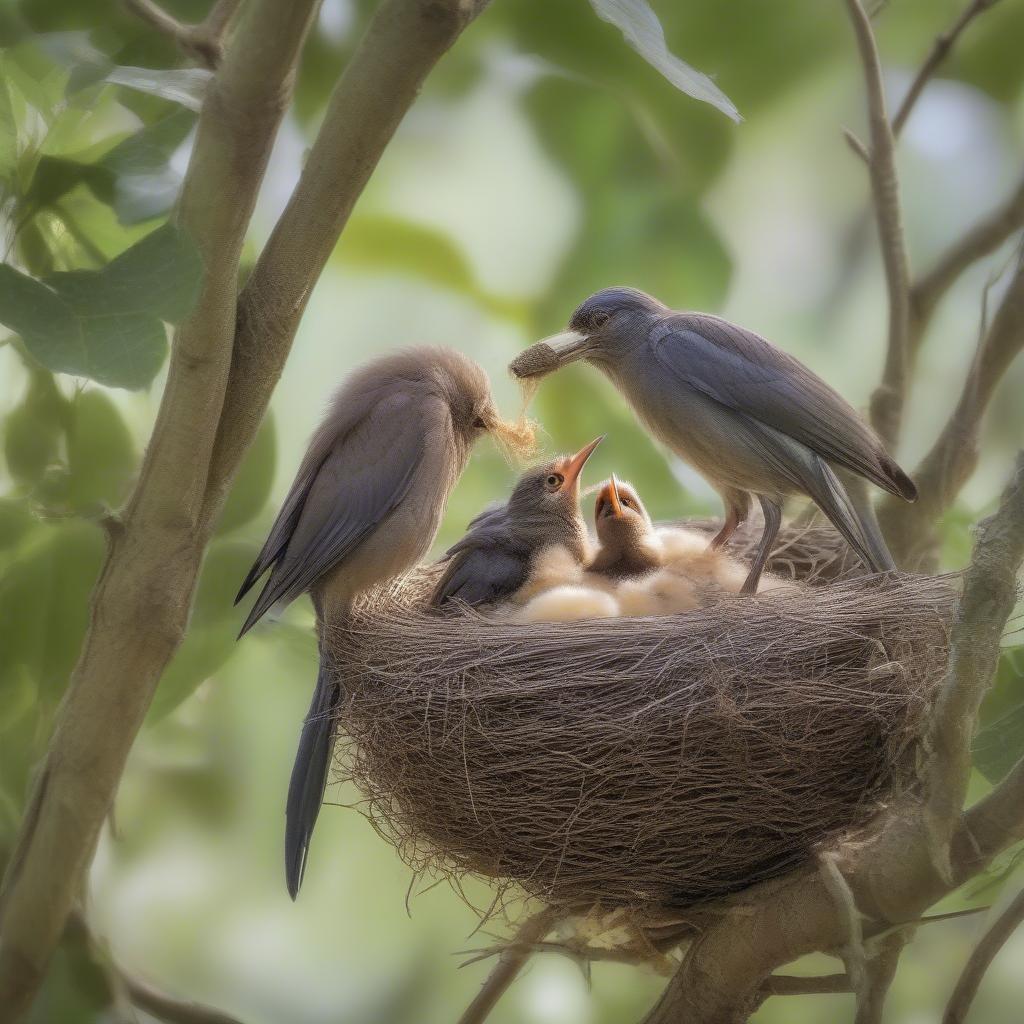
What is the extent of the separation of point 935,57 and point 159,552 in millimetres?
1357

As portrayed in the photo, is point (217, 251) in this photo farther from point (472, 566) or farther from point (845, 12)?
point (845, 12)

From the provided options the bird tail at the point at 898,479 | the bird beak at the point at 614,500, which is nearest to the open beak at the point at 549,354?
the bird beak at the point at 614,500

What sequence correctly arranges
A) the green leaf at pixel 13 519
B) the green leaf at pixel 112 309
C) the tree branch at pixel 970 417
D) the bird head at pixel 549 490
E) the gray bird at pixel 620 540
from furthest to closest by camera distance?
the bird head at pixel 549 490 < the gray bird at pixel 620 540 < the tree branch at pixel 970 417 < the green leaf at pixel 13 519 < the green leaf at pixel 112 309

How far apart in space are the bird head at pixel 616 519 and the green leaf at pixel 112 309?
107 cm

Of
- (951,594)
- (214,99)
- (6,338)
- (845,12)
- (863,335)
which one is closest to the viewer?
(214,99)

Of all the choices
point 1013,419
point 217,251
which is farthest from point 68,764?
point 1013,419

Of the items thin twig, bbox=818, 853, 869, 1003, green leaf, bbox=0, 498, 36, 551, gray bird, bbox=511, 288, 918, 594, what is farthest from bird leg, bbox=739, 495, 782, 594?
green leaf, bbox=0, 498, 36, 551

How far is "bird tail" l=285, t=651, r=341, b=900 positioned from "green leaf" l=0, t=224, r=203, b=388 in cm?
81

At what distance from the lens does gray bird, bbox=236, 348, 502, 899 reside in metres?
1.60

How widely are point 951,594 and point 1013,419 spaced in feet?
2.49

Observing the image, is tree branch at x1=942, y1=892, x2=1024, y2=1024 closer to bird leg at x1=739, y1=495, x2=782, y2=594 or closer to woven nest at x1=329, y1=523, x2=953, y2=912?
woven nest at x1=329, y1=523, x2=953, y2=912

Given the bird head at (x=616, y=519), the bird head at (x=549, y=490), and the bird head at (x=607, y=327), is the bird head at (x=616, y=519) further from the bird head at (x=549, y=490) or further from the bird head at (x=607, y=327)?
the bird head at (x=607, y=327)

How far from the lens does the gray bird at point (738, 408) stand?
1596 mm

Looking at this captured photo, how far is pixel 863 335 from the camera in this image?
2248 millimetres
